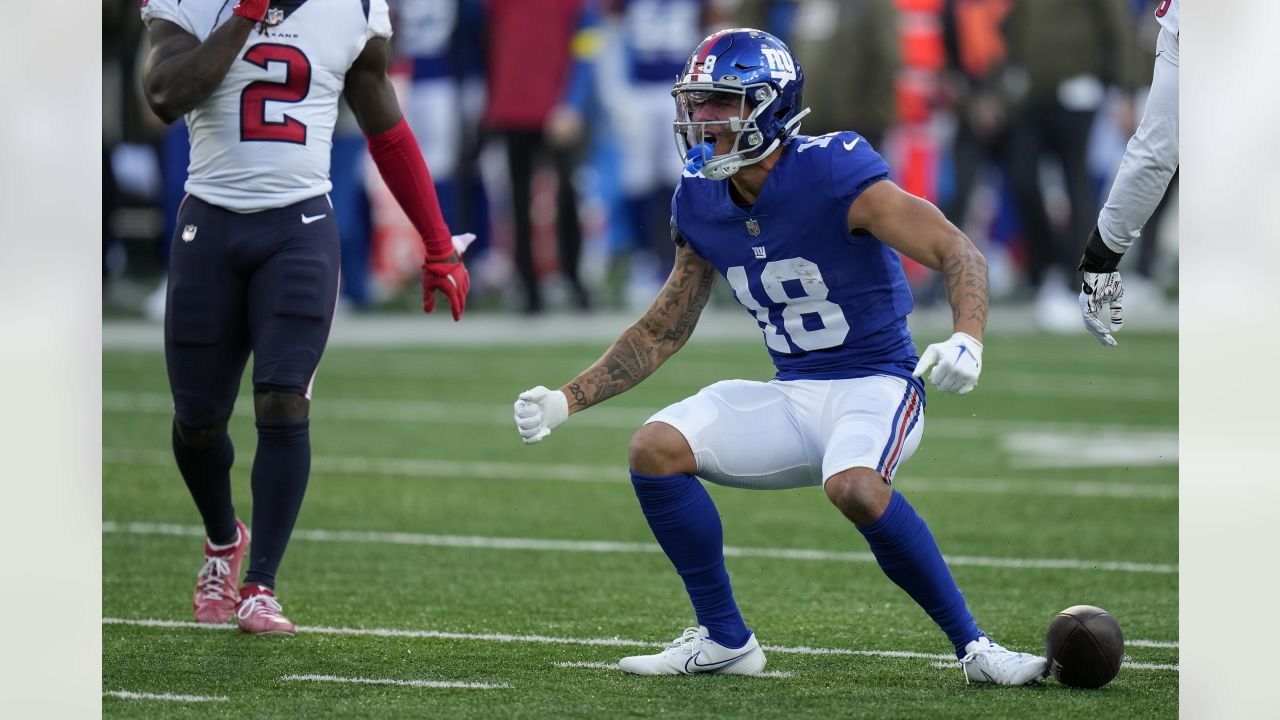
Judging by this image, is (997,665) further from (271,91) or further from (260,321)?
(271,91)

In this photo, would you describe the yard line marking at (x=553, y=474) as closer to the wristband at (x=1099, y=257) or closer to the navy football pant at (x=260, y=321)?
the wristband at (x=1099, y=257)

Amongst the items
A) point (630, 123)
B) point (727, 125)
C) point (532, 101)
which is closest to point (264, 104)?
point (727, 125)

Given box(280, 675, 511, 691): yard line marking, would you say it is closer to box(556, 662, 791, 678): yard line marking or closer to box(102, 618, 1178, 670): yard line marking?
box(556, 662, 791, 678): yard line marking

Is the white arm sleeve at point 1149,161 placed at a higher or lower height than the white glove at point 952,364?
higher

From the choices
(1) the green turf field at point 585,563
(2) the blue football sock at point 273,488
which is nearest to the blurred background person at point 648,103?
(1) the green turf field at point 585,563

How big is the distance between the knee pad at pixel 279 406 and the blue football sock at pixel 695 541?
100 cm

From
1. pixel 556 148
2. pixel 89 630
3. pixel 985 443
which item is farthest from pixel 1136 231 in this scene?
pixel 556 148

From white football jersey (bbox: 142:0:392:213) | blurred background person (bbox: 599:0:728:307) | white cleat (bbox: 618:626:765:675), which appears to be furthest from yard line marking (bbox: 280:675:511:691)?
blurred background person (bbox: 599:0:728:307)

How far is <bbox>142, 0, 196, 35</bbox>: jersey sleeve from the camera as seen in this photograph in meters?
5.12

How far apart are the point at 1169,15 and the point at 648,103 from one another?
35.3 feet

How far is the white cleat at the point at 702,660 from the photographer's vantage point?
457 centimetres

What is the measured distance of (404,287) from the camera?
16094 mm

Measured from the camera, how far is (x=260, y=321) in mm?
5098
